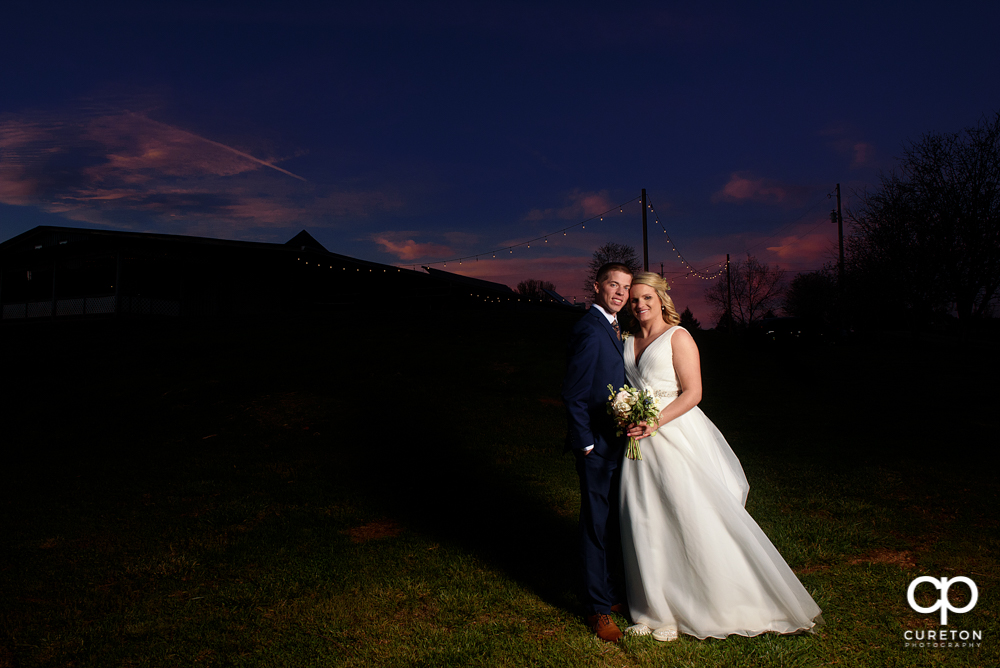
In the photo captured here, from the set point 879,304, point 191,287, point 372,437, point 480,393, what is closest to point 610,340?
point 372,437

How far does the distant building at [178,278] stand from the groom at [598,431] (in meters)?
20.5

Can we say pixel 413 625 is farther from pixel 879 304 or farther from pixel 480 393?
pixel 879 304

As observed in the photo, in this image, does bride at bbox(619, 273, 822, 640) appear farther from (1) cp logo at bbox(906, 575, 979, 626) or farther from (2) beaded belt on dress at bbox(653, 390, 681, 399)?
(1) cp logo at bbox(906, 575, 979, 626)

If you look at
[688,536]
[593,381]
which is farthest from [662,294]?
[688,536]

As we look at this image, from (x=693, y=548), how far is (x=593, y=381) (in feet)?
3.68

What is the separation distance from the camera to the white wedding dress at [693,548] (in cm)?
350

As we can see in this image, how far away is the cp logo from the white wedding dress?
2.73 ft

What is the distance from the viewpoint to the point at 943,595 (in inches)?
160

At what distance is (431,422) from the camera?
1021 cm

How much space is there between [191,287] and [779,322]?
25.7 meters

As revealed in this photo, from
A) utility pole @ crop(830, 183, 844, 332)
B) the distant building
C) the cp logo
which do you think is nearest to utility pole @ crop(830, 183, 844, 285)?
utility pole @ crop(830, 183, 844, 332)

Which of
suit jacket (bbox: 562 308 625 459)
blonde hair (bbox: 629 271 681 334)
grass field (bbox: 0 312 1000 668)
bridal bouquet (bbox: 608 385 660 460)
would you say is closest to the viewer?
bridal bouquet (bbox: 608 385 660 460)

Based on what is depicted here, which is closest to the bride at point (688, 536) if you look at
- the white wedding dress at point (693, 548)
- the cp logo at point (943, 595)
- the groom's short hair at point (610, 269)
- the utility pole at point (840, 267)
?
the white wedding dress at point (693, 548)

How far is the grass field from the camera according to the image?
3.77 m
